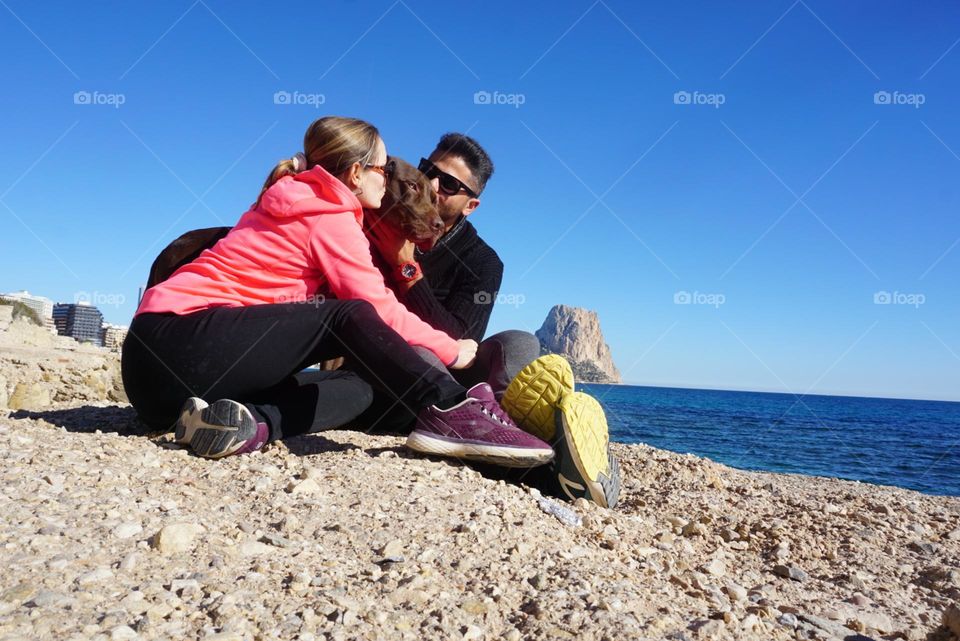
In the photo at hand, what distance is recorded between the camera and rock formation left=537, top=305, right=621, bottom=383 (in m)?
125

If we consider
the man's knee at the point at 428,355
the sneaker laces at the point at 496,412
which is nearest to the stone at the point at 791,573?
the sneaker laces at the point at 496,412

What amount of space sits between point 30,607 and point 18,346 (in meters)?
5.46

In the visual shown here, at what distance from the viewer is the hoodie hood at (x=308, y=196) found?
2.69m

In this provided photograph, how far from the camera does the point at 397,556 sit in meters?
1.82

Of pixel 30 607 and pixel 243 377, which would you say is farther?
pixel 243 377

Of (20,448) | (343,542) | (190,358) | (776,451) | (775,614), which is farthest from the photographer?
(776,451)

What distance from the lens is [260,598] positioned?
4.95 ft

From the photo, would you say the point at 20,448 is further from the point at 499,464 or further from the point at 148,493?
the point at 499,464

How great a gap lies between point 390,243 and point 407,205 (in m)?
0.31

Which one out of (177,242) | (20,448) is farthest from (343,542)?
(177,242)

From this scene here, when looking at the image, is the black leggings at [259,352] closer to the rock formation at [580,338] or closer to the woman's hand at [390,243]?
the woman's hand at [390,243]

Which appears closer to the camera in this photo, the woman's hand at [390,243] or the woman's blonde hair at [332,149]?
the woman's blonde hair at [332,149]

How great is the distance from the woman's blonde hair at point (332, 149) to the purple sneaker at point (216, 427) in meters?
0.92

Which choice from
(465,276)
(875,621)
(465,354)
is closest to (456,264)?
(465,276)
